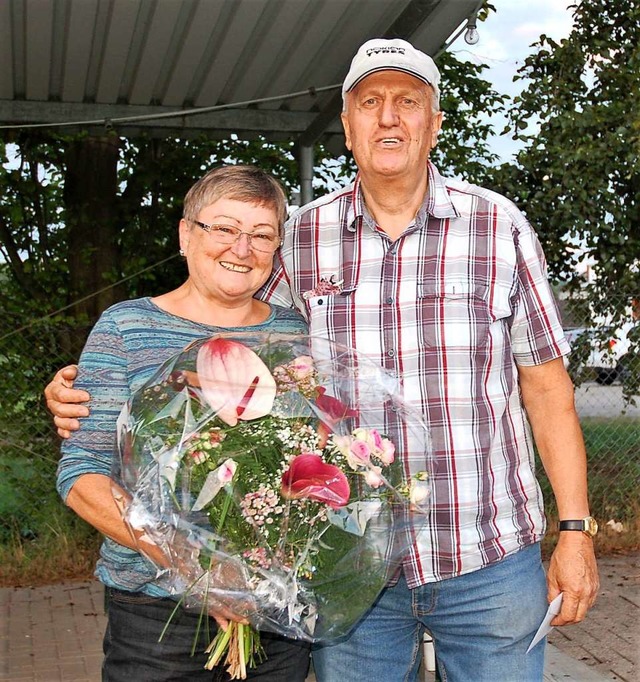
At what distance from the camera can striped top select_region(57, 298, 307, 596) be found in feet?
7.48

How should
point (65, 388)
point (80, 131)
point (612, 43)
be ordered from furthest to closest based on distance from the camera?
point (612, 43) < point (80, 131) < point (65, 388)

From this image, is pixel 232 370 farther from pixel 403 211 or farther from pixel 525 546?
pixel 525 546

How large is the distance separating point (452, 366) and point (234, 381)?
64cm

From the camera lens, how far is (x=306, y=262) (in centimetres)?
258

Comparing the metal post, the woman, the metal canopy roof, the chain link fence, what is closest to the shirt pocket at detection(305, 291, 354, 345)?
the woman

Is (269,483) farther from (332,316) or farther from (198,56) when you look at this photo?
(198,56)

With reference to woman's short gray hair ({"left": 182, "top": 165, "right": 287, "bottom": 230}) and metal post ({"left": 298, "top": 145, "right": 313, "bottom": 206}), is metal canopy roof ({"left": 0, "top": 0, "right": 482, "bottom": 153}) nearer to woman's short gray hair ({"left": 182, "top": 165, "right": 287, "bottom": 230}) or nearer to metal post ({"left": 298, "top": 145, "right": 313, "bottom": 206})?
metal post ({"left": 298, "top": 145, "right": 313, "bottom": 206})

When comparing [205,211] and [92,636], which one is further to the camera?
[92,636]

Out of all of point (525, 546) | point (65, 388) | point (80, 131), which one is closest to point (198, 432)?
point (65, 388)

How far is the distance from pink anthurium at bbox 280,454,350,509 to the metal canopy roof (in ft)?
10.6

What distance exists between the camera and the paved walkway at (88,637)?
15.9 ft

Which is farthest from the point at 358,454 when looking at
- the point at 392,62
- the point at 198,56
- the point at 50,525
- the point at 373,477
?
the point at 50,525

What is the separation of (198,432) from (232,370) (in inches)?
6.0

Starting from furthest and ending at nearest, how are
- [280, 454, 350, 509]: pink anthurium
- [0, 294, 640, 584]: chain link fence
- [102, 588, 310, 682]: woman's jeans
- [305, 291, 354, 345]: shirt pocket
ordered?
[0, 294, 640, 584]: chain link fence
[305, 291, 354, 345]: shirt pocket
[102, 588, 310, 682]: woman's jeans
[280, 454, 350, 509]: pink anthurium
